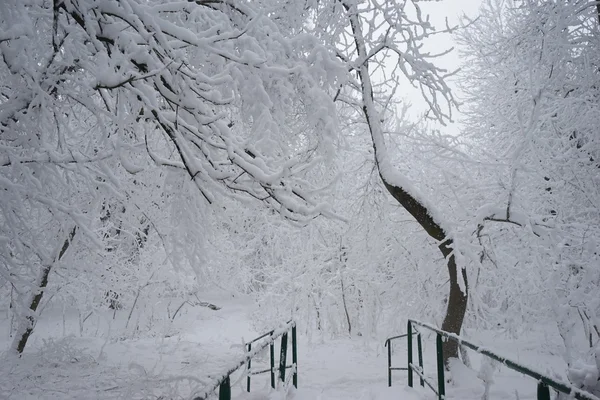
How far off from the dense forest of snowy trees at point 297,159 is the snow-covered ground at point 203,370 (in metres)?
0.91

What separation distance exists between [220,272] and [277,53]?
14836mm

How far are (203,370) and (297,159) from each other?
252 inches

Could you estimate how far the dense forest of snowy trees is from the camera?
2.68 metres

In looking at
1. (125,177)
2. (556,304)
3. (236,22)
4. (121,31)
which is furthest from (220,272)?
(121,31)

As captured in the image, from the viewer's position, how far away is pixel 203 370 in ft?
25.9

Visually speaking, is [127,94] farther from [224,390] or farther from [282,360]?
[282,360]

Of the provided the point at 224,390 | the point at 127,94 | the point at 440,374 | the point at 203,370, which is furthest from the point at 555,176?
the point at 203,370

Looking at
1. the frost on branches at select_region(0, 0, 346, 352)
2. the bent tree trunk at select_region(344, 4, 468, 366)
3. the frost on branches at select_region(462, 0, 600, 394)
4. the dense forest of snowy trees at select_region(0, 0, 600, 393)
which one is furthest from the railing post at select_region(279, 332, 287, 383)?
the frost on branches at select_region(462, 0, 600, 394)

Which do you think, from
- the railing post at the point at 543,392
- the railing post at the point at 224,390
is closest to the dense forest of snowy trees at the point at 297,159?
the railing post at the point at 543,392

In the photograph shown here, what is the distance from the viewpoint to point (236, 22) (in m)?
4.36

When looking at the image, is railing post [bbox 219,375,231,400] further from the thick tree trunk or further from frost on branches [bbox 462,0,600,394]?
frost on branches [bbox 462,0,600,394]

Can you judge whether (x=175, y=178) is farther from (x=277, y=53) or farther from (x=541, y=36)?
(x=541, y=36)

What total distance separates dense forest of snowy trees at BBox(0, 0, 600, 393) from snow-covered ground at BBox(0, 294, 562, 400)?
0.91 m

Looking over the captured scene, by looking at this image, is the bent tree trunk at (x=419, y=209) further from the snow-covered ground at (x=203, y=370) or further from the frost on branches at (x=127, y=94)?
the frost on branches at (x=127, y=94)
